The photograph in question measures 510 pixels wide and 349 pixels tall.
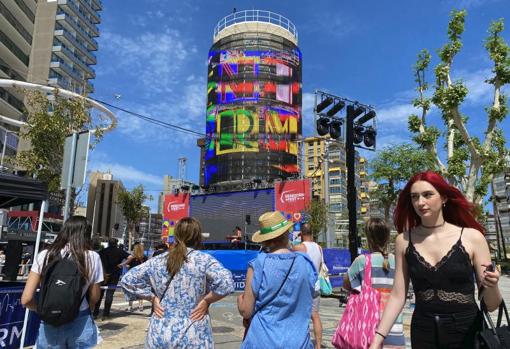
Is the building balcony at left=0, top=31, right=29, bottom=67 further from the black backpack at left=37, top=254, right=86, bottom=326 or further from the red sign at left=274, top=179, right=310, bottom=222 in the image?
the black backpack at left=37, top=254, right=86, bottom=326

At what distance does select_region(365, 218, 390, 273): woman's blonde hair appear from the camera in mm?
3746

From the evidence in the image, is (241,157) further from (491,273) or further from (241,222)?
(491,273)

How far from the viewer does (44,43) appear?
7062cm

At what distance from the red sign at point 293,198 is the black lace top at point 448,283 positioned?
3205 centimetres

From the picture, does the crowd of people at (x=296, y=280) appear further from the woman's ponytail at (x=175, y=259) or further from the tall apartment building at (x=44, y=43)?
the tall apartment building at (x=44, y=43)

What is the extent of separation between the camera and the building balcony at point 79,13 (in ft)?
238

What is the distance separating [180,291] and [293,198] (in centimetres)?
3200

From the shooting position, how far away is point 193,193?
142 ft

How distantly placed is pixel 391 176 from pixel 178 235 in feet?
109

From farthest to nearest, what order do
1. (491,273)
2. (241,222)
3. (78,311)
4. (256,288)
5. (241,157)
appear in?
(241,157) < (241,222) < (78,311) < (256,288) < (491,273)

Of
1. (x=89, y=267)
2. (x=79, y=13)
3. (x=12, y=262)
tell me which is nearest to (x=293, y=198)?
(x=12, y=262)

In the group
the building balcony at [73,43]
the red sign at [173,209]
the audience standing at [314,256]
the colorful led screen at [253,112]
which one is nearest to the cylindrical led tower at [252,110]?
the colorful led screen at [253,112]

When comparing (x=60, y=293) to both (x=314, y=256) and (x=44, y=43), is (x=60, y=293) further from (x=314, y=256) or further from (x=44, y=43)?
(x=44, y=43)

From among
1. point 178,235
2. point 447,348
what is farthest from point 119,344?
point 447,348
